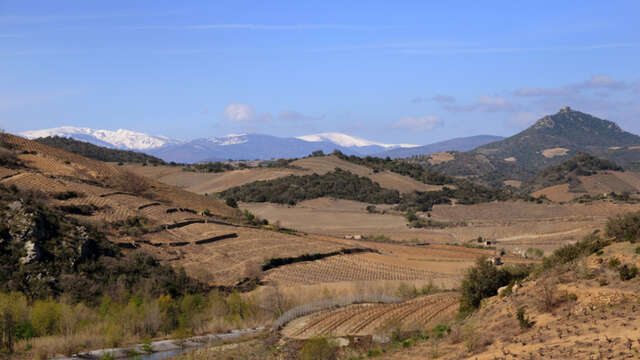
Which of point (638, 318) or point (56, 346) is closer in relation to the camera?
point (638, 318)

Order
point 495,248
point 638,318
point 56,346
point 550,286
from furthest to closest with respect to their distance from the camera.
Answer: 1. point 495,248
2. point 56,346
3. point 550,286
4. point 638,318

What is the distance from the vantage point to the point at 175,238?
48.5 metres

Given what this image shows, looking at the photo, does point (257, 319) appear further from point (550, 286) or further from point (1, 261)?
point (550, 286)

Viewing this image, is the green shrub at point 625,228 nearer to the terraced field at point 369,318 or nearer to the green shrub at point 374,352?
the terraced field at point 369,318

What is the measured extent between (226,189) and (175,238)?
83106 mm

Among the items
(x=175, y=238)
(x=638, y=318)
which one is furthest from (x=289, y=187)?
(x=638, y=318)

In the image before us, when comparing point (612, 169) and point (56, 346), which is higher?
point (612, 169)

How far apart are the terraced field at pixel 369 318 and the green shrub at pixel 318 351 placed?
4.37 meters

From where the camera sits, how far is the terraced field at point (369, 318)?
28958 mm

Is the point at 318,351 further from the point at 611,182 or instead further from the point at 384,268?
the point at 611,182

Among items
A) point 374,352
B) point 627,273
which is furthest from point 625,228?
point 374,352

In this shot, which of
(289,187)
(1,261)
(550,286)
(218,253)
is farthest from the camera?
(289,187)

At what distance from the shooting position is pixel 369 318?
3106 centimetres

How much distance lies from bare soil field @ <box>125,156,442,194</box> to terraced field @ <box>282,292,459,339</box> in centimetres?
9592
